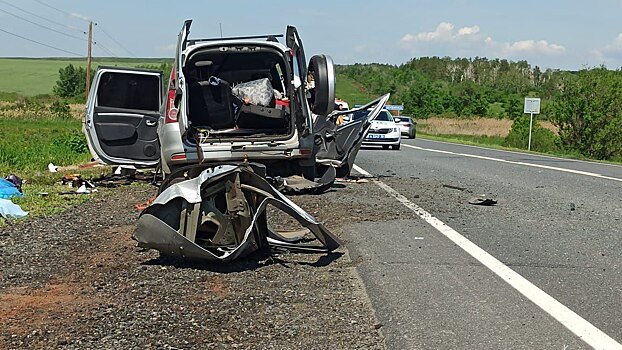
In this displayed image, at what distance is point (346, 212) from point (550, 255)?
10.3 ft

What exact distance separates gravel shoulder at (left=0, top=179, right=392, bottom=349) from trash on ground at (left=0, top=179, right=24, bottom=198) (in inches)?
107

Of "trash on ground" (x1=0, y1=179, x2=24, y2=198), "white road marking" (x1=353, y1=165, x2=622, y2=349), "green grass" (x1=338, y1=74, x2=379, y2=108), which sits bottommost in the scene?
"green grass" (x1=338, y1=74, x2=379, y2=108)

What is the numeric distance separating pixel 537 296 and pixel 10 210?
253 inches

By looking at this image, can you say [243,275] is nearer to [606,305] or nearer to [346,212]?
[606,305]

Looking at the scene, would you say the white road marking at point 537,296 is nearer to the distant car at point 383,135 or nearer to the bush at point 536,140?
the distant car at point 383,135

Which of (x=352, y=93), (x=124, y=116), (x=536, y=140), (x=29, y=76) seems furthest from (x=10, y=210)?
(x=352, y=93)

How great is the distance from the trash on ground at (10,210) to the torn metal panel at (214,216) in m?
3.35

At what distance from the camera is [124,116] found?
13203 millimetres

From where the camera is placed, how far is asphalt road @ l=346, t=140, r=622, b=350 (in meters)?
5.00

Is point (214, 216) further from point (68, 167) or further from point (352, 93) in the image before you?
point (352, 93)

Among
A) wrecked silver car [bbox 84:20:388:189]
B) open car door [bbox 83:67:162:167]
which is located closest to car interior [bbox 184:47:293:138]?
wrecked silver car [bbox 84:20:388:189]

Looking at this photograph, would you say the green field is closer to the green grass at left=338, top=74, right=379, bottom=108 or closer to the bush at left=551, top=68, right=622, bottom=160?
the green grass at left=338, top=74, right=379, bottom=108

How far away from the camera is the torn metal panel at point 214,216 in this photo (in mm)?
6605

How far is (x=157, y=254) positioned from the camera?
725 centimetres
